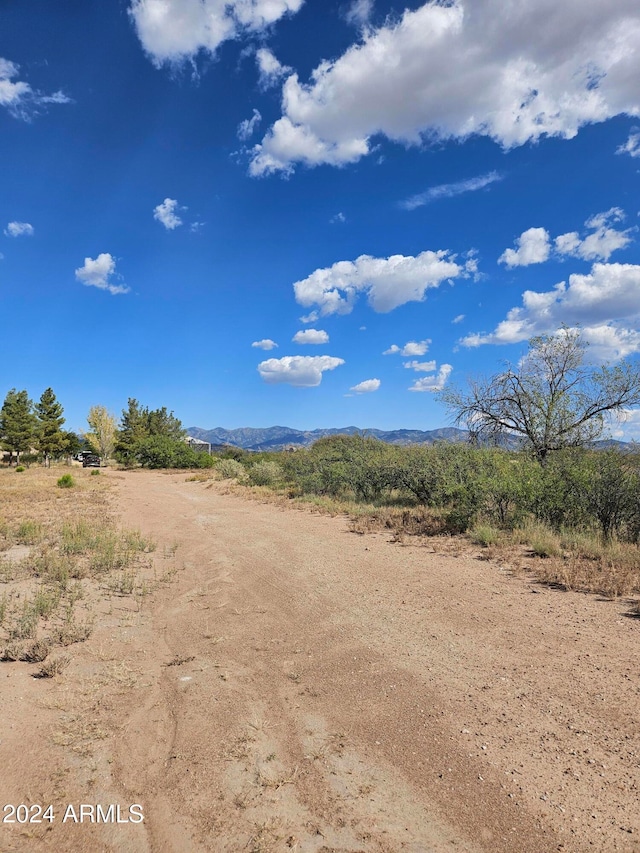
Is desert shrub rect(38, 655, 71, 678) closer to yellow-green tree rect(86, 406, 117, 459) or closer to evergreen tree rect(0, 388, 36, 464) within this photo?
evergreen tree rect(0, 388, 36, 464)

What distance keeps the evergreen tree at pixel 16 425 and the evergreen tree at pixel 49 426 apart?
3.05ft

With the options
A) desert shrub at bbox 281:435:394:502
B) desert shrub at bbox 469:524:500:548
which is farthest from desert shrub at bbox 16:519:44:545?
desert shrub at bbox 281:435:394:502

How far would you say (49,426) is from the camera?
4856cm

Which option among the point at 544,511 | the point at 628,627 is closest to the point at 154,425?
the point at 544,511

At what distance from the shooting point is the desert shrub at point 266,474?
25.9 m

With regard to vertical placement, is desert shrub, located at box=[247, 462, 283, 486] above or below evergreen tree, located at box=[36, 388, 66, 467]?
below

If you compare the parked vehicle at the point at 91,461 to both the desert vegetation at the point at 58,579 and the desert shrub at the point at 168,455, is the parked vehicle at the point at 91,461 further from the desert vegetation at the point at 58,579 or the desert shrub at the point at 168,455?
the desert vegetation at the point at 58,579

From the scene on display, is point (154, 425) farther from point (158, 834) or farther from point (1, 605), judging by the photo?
point (158, 834)

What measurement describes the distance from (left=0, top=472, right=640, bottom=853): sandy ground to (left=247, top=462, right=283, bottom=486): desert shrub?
19.0m

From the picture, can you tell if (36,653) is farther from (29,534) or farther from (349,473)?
(349,473)

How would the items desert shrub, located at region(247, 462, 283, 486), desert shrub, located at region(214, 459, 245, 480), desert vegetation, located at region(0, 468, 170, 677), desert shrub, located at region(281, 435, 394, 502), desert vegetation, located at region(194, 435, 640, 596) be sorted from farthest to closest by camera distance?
desert shrub, located at region(214, 459, 245, 480) < desert shrub, located at region(247, 462, 283, 486) < desert shrub, located at region(281, 435, 394, 502) < desert vegetation, located at region(194, 435, 640, 596) < desert vegetation, located at region(0, 468, 170, 677)

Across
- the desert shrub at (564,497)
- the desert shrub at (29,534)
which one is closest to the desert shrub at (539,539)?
A: the desert shrub at (564,497)

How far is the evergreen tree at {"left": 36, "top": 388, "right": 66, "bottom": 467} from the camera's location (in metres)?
48.4

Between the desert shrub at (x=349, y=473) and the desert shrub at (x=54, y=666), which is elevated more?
the desert shrub at (x=349, y=473)
